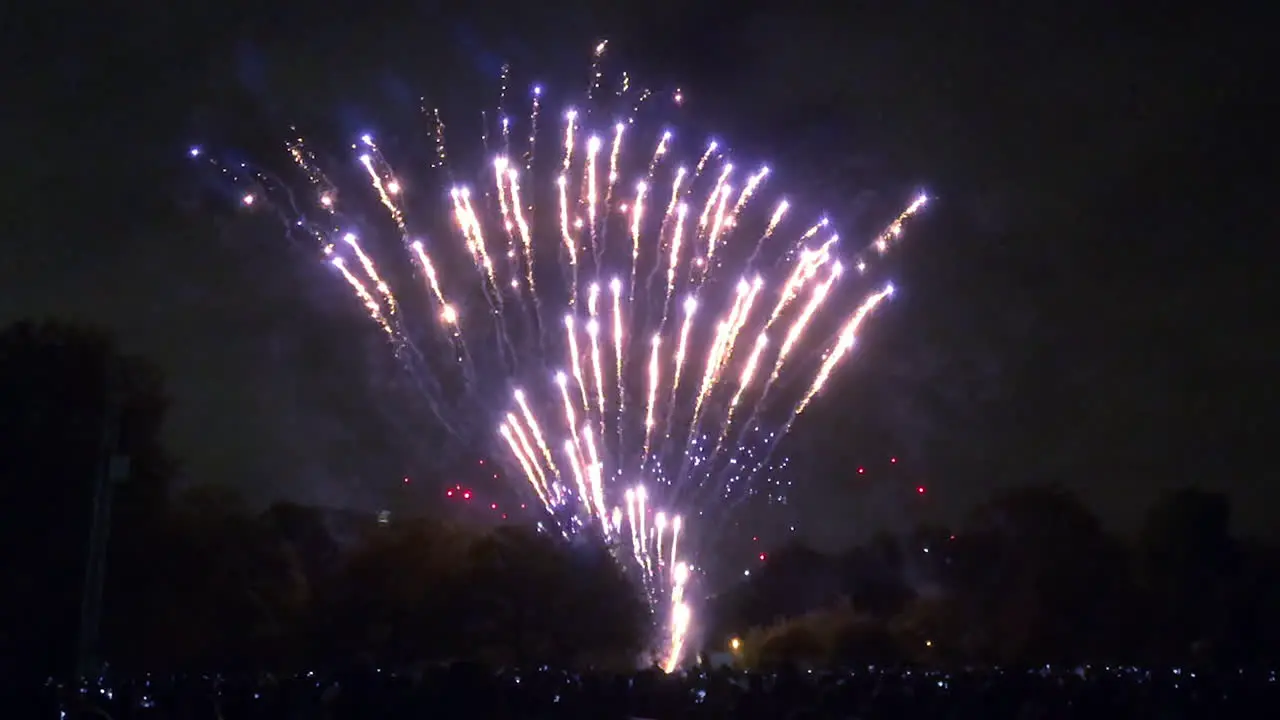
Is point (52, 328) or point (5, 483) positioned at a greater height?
point (52, 328)

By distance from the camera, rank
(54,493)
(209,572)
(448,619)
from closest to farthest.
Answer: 1. (54,493)
2. (209,572)
3. (448,619)

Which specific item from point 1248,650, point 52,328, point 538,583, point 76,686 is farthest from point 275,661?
point 1248,650

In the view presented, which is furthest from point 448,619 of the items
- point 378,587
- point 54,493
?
point 54,493

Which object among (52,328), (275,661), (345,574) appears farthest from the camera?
(345,574)

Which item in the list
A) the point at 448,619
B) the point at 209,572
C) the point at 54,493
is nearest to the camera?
the point at 54,493

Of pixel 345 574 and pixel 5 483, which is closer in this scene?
pixel 5 483

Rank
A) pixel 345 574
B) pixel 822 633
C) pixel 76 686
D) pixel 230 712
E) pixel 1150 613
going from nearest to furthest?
pixel 76 686 < pixel 230 712 < pixel 345 574 < pixel 1150 613 < pixel 822 633

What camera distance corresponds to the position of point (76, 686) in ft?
45.5

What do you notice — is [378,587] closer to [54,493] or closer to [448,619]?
[448,619]

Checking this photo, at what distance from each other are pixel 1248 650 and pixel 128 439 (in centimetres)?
3624

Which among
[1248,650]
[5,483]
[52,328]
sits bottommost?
[1248,650]

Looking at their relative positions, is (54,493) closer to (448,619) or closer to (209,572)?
(209,572)

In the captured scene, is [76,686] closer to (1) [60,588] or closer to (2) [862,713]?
(2) [862,713]

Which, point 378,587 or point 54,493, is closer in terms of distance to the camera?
point 54,493
